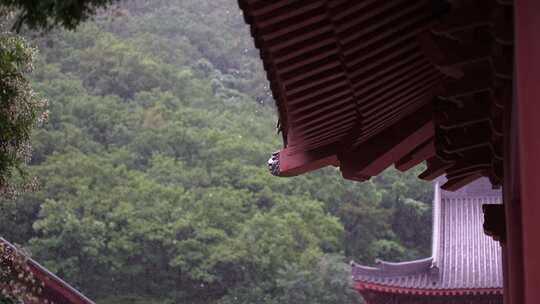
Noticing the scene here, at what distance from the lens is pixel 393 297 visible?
14.2m

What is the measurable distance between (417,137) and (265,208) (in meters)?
30.2

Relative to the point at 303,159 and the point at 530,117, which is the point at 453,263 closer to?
the point at 303,159

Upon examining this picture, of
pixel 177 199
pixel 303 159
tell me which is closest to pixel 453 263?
pixel 303 159

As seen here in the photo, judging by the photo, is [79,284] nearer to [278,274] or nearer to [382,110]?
[278,274]

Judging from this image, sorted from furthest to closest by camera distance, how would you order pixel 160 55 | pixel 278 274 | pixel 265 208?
1. pixel 160 55
2. pixel 265 208
3. pixel 278 274

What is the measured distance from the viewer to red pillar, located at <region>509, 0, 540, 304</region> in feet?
7.26

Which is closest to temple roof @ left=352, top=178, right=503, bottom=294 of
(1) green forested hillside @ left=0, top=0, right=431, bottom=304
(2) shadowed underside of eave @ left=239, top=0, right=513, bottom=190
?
(2) shadowed underside of eave @ left=239, top=0, right=513, bottom=190

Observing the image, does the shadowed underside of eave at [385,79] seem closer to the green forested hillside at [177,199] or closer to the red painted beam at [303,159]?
the red painted beam at [303,159]

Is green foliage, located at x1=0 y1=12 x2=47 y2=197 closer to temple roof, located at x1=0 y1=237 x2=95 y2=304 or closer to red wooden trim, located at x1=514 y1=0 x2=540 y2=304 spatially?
red wooden trim, located at x1=514 y1=0 x2=540 y2=304

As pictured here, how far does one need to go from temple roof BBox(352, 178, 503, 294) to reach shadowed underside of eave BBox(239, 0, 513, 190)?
9.09 metres

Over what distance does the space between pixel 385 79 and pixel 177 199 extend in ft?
95.8

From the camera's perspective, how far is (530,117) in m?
2.25

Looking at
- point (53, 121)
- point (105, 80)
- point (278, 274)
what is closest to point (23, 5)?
point (278, 274)

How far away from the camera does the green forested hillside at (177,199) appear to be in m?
30.9
